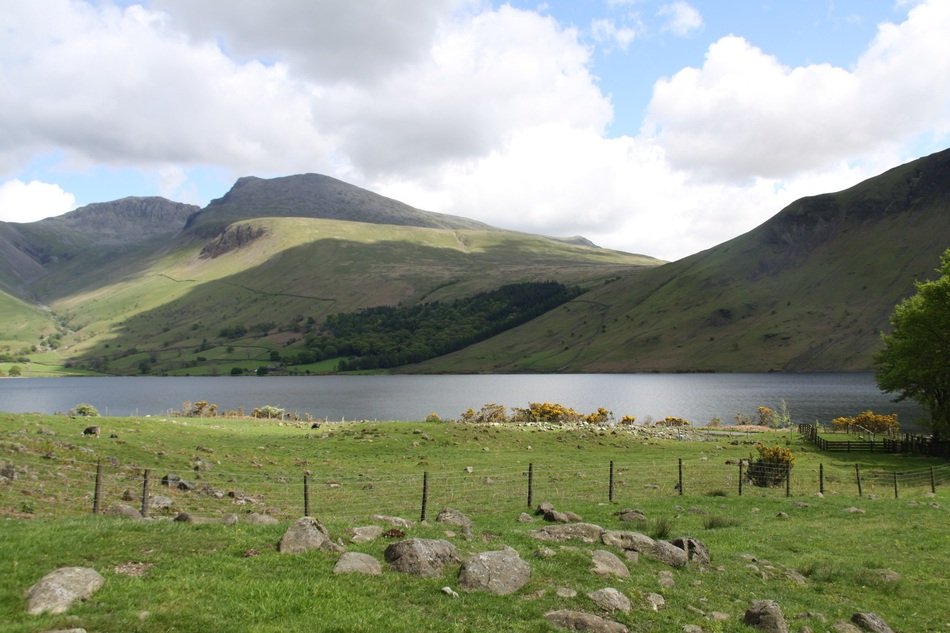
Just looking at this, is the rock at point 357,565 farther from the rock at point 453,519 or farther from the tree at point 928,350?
the tree at point 928,350

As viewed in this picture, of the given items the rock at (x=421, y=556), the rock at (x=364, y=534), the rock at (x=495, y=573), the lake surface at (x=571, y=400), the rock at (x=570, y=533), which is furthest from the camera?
the lake surface at (x=571, y=400)

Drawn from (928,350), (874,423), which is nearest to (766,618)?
(928,350)

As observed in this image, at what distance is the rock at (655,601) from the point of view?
13.7m

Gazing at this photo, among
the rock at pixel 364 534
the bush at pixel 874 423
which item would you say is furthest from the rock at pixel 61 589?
the bush at pixel 874 423

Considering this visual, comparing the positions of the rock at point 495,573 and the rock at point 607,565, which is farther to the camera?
the rock at point 607,565

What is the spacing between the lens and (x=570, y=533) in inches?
724

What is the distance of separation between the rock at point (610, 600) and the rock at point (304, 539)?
611 centimetres

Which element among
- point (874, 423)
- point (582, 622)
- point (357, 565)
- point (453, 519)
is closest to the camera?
point (582, 622)

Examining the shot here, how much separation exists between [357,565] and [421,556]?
144 centimetres

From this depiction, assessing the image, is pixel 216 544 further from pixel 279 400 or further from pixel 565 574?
pixel 279 400

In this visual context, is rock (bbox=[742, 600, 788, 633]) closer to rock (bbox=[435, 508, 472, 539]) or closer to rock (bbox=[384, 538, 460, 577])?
rock (bbox=[384, 538, 460, 577])

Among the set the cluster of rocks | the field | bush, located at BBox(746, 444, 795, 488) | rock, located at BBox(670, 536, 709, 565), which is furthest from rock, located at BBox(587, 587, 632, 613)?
bush, located at BBox(746, 444, 795, 488)

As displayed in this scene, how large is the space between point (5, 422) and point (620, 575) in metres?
36.9

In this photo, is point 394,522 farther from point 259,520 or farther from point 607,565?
point 607,565
